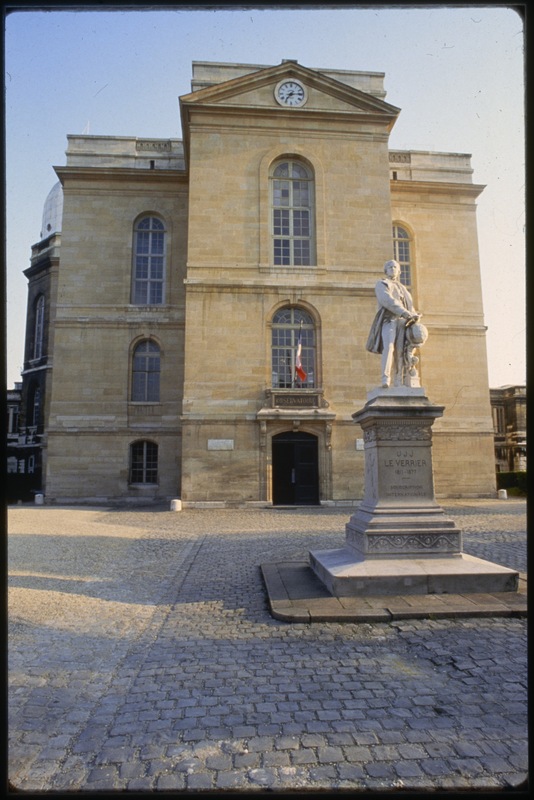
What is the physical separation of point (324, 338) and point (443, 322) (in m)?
7.55

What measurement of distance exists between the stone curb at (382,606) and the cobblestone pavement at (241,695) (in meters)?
0.12

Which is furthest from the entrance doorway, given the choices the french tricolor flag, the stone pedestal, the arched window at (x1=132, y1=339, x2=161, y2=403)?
the stone pedestal

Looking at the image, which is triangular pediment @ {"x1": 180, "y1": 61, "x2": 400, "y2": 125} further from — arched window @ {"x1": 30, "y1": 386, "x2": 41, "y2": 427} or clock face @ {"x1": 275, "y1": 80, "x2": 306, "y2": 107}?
arched window @ {"x1": 30, "y1": 386, "x2": 41, "y2": 427}

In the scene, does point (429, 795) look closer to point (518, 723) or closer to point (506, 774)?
point (506, 774)

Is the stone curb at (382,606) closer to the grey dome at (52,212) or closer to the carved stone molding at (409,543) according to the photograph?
the carved stone molding at (409,543)

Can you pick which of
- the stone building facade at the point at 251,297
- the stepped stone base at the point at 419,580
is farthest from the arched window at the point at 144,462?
the stepped stone base at the point at 419,580

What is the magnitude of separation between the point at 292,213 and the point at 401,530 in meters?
18.2

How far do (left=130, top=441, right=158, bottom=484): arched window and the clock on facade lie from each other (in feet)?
51.5

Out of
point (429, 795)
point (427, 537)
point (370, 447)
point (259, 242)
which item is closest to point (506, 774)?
point (429, 795)

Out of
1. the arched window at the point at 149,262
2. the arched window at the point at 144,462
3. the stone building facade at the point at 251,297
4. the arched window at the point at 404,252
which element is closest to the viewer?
the stone building facade at the point at 251,297

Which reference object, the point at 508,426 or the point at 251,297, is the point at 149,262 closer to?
the point at 251,297

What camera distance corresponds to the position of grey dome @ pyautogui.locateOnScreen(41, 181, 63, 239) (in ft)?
129

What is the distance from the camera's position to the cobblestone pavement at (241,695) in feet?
9.95

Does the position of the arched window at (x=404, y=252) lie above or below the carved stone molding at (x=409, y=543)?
above
